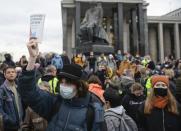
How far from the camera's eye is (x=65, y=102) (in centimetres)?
400

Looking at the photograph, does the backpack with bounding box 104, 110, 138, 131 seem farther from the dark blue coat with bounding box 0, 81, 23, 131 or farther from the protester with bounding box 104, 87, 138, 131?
Answer: the dark blue coat with bounding box 0, 81, 23, 131

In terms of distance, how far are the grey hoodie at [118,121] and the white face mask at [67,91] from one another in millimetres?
1582

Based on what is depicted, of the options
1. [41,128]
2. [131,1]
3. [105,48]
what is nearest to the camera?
[41,128]

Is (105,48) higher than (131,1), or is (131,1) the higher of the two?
(131,1)

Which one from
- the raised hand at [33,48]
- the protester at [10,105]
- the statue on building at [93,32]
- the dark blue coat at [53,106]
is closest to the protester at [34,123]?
the protester at [10,105]

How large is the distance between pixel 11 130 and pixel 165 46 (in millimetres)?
62010

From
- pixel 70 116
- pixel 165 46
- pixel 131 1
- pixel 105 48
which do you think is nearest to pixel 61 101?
pixel 70 116

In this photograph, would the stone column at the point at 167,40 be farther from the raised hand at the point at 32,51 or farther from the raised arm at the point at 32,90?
the raised hand at the point at 32,51

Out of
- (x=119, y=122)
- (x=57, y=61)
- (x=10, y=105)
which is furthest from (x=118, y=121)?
(x=57, y=61)

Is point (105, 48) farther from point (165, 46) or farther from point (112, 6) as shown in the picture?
point (165, 46)

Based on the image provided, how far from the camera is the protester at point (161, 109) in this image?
5.58 meters

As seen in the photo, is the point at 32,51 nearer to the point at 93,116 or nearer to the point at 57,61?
the point at 93,116

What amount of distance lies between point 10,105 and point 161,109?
90.5 inches

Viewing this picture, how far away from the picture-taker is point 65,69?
4.06 meters
